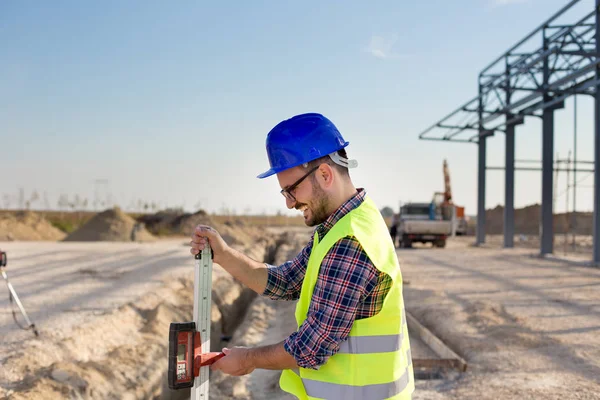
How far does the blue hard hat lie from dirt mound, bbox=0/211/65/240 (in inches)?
1295

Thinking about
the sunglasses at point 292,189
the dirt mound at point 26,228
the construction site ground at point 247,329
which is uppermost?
the sunglasses at point 292,189

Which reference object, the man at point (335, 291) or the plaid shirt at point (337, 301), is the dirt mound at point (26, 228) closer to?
the man at point (335, 291)

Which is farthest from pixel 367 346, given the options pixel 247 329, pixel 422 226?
pixel 422 226

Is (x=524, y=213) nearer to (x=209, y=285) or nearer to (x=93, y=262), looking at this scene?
(x=93, y=262)

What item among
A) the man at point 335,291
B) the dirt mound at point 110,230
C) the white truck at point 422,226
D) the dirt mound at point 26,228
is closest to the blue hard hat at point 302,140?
the man at point 335,291

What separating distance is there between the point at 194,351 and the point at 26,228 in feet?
121

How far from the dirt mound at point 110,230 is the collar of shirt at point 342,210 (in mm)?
31422

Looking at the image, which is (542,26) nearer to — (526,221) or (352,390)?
(352,390)

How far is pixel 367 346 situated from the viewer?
1867 mm

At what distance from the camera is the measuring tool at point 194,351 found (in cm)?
215

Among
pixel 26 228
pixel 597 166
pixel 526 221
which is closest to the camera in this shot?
pixel 597 166

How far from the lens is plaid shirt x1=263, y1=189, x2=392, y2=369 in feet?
5.90

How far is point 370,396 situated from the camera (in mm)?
1859

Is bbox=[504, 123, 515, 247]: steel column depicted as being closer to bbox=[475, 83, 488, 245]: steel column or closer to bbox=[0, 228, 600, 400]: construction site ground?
bbox=[475, 83, 488, 245]: steel column
